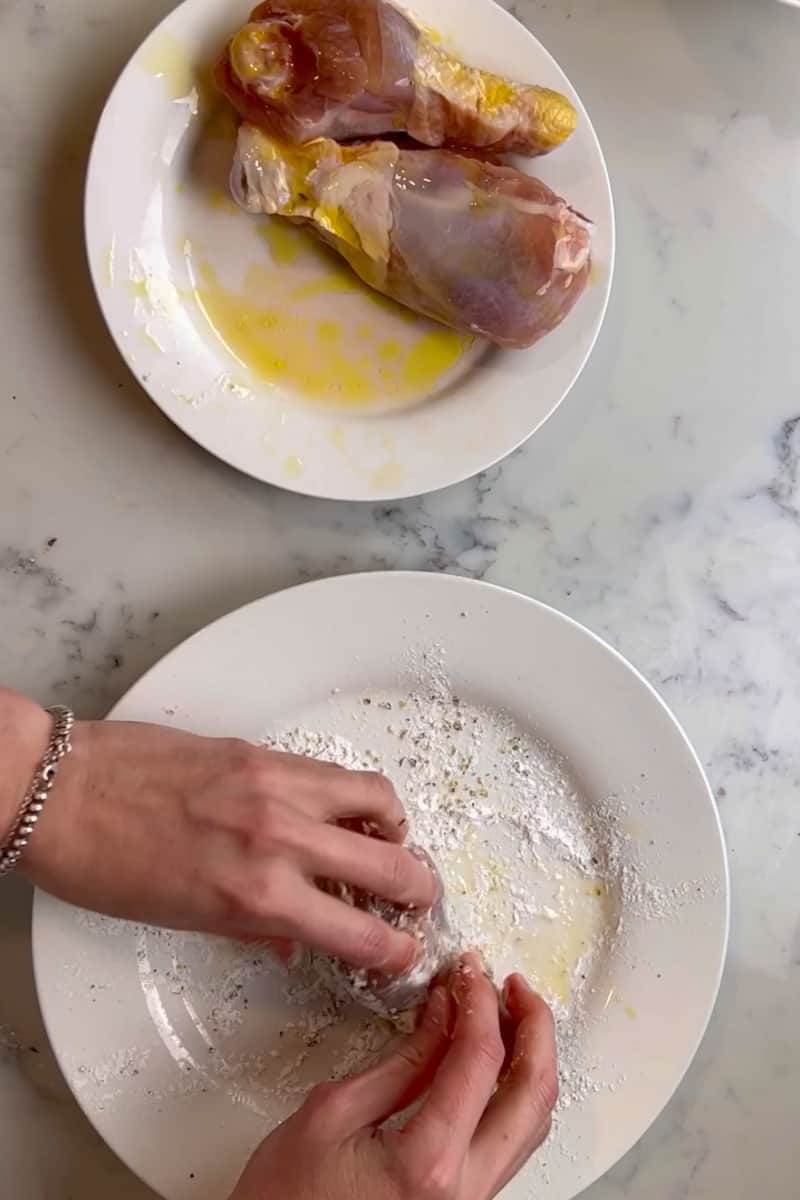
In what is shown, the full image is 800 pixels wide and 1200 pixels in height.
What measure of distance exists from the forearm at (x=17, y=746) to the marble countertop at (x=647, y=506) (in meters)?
0.15

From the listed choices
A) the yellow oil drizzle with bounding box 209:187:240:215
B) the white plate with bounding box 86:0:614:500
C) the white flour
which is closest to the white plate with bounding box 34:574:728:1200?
the white flour

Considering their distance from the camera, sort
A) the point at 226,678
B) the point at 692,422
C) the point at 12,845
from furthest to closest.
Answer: the point at 692,422 → the point at 226,678 → the point at 12,845

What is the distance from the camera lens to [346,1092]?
2.24 feet

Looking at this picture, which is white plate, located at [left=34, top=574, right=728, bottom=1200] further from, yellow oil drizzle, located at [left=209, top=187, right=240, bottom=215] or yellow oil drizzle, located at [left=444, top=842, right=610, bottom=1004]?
yellow oil drizzle, located at [left=209, top=187, right=240, bottom=215]

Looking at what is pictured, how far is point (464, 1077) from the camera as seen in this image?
678 mm

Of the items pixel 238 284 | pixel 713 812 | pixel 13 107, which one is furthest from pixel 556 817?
pixel 13 107

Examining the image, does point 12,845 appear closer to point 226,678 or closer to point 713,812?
point 226,678

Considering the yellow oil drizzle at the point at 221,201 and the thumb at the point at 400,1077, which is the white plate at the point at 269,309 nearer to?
the yellow oil drizzle at the point at 221,201

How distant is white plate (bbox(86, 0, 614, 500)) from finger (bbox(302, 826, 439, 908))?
0.25 metres

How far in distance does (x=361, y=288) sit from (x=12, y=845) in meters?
0.46

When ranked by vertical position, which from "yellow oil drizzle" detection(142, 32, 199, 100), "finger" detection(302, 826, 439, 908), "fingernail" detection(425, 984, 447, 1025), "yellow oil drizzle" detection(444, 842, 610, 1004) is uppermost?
"yellow oil drizzle" detection(142, 32, 199, 100)

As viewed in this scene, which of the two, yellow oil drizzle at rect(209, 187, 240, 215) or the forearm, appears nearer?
the forearm

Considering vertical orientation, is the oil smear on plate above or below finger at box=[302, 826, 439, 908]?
above

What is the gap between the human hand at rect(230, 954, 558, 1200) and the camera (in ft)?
2.10
